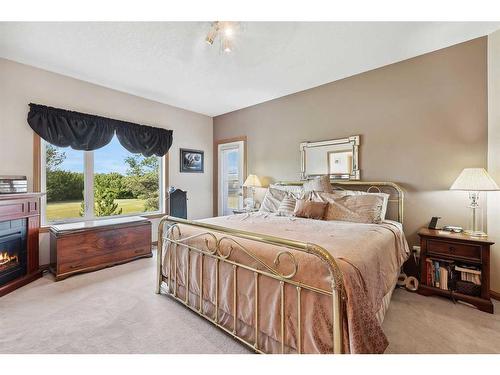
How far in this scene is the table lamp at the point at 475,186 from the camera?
213 centimetres

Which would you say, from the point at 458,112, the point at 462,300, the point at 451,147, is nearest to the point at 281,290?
the point at 462,300

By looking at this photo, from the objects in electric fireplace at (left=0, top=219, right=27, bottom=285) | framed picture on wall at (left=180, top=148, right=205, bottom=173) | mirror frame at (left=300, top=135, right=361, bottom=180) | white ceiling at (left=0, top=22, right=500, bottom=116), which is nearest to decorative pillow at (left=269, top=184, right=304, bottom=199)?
mirror frame at (left=300, top=135, right=361, bottom=180)

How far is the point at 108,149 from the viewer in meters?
3.79

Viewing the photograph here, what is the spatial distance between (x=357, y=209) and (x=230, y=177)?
294cm

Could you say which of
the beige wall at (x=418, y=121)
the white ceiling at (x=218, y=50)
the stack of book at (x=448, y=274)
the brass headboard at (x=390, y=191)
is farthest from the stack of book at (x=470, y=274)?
the white ceiling at (x=218, y=50)

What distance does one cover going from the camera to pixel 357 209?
2.67 metres

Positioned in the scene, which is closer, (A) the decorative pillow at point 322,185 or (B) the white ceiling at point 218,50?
(B) the white ceiling at point 218,50

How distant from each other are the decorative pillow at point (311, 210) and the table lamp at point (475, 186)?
126 centimetres

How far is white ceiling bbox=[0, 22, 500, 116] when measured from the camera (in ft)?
7.32

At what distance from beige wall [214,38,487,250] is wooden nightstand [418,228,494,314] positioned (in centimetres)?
47

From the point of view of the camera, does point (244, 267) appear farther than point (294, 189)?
No

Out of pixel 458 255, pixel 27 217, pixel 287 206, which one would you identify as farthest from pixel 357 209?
pixel 27 217

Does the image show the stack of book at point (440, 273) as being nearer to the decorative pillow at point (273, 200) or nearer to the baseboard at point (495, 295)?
the baseboard at point (495, 295)

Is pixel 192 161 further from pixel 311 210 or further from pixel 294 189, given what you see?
pixel 311 210
